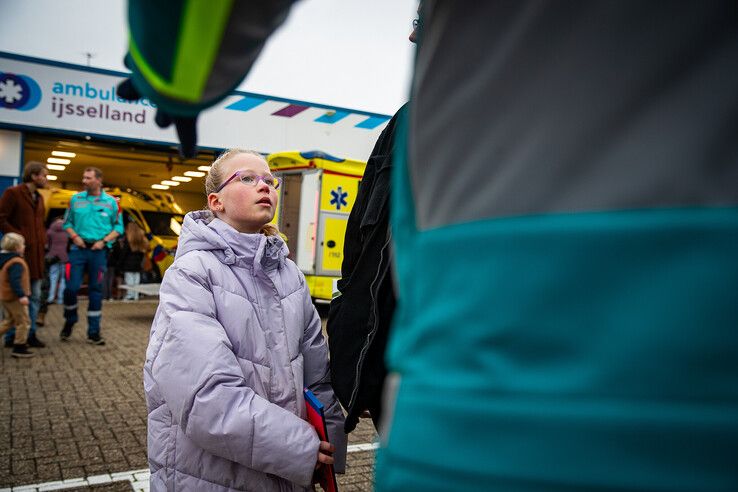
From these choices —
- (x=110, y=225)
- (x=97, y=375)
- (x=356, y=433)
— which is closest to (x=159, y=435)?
(x=356, y=433)

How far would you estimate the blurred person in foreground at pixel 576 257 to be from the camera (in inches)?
24.6

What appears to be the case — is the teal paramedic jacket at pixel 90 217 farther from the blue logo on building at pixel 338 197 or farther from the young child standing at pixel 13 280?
the blue logo on building at pixel 338 197

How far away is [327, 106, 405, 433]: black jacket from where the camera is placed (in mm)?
1808

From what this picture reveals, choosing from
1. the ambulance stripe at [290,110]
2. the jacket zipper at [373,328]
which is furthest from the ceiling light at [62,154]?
the jacket zipper at [373,328]

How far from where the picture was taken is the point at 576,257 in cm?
66

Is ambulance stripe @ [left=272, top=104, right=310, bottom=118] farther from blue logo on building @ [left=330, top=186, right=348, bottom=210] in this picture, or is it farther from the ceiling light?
the ceiling light

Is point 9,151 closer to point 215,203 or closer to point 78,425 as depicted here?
point 78,425

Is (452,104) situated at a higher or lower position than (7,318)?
higher

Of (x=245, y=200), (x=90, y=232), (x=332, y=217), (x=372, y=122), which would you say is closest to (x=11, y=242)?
(x=90, y=232)

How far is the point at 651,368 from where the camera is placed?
2.07 ft

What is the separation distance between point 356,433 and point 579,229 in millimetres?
4483

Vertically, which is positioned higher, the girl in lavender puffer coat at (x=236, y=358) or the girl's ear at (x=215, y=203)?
the girl's ear at (x=215, y=203)

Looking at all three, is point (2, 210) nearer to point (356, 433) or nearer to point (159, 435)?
point (356, 433)

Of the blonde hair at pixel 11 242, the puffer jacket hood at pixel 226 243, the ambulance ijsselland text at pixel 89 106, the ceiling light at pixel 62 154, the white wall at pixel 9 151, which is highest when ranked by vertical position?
the ambulance ijsselland text at pixel 89 106
